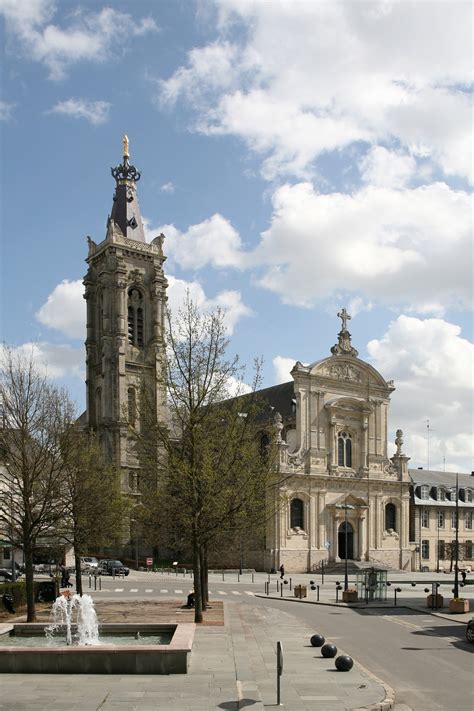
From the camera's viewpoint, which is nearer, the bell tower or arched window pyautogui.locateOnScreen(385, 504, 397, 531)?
arched window pyautogui.locateOnScreen(385, 504, 397, 531)

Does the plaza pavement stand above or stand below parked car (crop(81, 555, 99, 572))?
above

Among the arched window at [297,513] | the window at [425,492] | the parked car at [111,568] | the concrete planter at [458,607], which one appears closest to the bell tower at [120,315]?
the parked car at [111,568]

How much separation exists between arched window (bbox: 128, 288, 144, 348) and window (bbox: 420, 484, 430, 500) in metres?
34.6

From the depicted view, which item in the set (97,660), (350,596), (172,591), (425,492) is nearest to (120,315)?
(425,492)

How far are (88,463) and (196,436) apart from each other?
9.18m

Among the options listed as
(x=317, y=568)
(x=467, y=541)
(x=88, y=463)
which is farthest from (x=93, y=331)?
(x=88, y=463)

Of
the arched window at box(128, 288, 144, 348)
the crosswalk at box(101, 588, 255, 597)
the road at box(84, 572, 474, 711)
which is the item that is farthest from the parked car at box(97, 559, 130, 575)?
the arched window at box(128, 288, 144, 348)

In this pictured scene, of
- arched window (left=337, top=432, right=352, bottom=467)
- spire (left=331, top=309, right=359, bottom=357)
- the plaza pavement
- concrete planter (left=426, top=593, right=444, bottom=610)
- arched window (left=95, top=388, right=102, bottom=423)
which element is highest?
spire (left=331, top=309, right=359, bottom=357)

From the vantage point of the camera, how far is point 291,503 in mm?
72062

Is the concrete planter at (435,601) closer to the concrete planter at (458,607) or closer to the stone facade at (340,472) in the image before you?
the concrete planter at (458,607)

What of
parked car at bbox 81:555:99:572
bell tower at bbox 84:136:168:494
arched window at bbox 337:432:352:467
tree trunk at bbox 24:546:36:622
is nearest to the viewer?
tree trunk at bbox 24:546:36:622

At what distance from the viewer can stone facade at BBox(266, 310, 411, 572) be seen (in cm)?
7194

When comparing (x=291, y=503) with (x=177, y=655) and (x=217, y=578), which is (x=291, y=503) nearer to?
(x=217, y=578)

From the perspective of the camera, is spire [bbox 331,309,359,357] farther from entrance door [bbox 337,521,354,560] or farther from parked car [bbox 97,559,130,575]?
parked car [bbox 97,559,130,575]
